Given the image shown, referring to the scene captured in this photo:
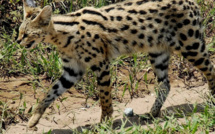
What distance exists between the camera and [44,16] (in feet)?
17.4

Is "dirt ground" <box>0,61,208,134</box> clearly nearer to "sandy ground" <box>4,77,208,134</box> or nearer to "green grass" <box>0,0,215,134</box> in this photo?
"sandy ground" <box>4,77,208,134</box>

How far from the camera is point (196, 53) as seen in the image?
581cm

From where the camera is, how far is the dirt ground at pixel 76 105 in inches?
228

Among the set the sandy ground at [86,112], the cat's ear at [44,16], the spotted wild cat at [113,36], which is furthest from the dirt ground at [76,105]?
the cat's ear at [44,16]

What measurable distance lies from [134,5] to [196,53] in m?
0.98

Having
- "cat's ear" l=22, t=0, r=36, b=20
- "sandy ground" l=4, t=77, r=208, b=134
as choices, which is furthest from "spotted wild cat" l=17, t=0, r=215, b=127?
"sandy ground" l=4, t=77, r=208, b=134

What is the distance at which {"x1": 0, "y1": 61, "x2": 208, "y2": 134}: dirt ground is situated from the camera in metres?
5.78

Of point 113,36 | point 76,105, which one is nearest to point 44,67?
point 76,105

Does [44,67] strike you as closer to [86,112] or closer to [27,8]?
[86,112]

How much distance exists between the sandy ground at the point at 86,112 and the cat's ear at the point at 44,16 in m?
1.15

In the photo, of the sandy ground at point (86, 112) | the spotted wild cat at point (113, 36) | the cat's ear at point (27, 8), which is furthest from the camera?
the sandy ground at point (86, 112)

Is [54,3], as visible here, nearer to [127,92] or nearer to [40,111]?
[127,92]

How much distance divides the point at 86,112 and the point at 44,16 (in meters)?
1.55

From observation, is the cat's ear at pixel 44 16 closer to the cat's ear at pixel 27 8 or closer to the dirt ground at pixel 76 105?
the cat's ear at pixel 27 8
